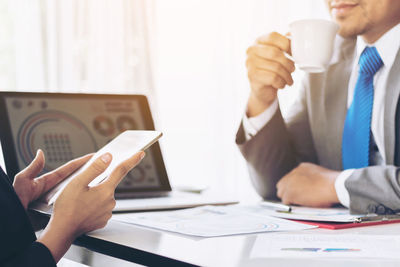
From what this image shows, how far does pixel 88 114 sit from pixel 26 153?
0.66ft

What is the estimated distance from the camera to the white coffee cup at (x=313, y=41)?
105 cm

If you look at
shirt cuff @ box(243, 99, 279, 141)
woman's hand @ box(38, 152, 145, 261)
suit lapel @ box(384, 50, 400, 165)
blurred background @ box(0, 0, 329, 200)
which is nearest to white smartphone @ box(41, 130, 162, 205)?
woman's hand @ box(38, 152, 145, 261)

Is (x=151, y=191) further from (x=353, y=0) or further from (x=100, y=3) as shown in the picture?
(x=100, y=3)

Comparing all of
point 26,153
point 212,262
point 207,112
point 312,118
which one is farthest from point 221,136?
point 212,262

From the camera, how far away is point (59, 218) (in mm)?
714

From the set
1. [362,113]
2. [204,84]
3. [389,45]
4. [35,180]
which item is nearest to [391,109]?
[362,113]

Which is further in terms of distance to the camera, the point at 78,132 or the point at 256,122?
the point at 256,122

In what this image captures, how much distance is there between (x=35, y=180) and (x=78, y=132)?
0.98 feet

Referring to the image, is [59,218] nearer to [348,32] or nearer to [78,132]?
[78,132]

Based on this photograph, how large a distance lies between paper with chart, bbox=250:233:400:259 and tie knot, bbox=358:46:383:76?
27.2 inches

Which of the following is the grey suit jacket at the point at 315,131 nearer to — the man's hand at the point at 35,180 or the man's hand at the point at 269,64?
the man's hand at the point at 269,64

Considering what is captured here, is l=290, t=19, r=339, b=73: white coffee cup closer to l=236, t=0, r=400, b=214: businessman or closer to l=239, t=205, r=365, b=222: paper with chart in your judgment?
l=236, t=0, r=400, b=214: businessman

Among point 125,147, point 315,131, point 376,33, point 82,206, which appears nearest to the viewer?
point 82,206

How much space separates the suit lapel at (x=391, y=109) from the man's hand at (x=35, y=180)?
733mm
